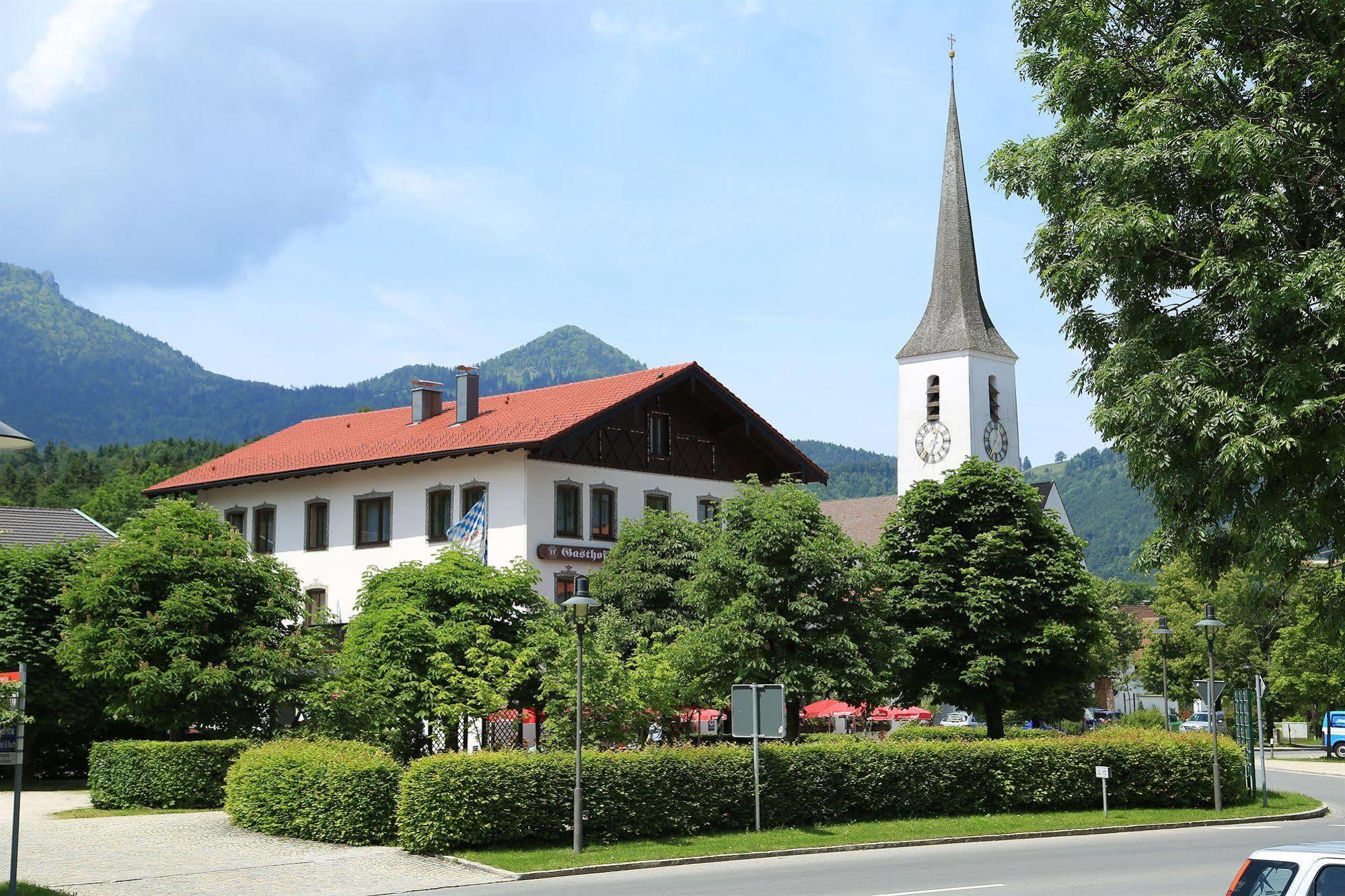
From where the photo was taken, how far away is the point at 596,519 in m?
45.4

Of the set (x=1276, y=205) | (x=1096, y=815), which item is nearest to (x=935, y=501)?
(x=1096, y=815)

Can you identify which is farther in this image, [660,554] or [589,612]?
[660,554]

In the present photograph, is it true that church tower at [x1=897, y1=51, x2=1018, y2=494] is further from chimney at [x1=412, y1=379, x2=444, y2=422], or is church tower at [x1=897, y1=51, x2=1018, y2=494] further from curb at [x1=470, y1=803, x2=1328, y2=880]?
curb at [x1=470, y1=803, x2=1328, y2=880]

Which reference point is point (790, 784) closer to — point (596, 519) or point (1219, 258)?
point (1219, 258)

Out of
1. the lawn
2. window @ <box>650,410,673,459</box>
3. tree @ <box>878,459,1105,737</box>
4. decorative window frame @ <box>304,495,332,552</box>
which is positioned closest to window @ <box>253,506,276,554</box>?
decorative window frame @ <box>304,495,332,552</box>

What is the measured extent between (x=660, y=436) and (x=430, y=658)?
70.5 ft

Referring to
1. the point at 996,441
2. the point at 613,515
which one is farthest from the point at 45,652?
the point at 996,441

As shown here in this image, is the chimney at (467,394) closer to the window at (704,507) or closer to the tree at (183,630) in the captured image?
the window at (704,507)

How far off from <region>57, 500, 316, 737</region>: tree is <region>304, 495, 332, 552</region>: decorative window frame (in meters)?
16.6

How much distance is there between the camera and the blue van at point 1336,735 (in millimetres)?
63906

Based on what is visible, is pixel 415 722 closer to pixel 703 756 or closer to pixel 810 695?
pixel 703 756

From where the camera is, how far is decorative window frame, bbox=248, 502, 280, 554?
168 ft

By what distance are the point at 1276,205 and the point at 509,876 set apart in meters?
13.6

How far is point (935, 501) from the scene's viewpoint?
37.5m
